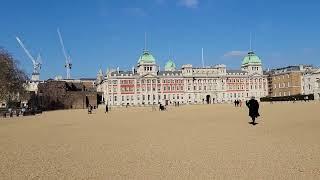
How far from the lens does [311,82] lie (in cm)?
14675

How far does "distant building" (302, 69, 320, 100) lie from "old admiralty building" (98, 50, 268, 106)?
25.3m

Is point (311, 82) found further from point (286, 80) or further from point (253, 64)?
point (253, 64)

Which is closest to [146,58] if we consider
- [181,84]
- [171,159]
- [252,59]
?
[181,84]

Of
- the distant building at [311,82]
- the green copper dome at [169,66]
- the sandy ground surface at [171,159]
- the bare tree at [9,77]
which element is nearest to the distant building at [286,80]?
the distant building at [311,82]

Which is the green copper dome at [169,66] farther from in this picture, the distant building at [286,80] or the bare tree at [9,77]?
the bare tree at [9,77]

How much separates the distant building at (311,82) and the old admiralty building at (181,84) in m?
25.3

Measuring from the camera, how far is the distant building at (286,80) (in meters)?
153

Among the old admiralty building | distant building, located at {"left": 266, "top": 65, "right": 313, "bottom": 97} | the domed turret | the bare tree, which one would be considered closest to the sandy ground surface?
the bare tree

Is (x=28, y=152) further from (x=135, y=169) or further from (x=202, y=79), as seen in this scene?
(x=202, y=79)

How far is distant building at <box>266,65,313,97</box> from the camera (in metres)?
153

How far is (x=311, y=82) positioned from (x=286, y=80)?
1233 centimetres

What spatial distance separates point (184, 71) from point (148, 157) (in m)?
151

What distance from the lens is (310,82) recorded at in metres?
148

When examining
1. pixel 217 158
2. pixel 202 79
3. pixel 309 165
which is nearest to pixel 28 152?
pixel 217 158
